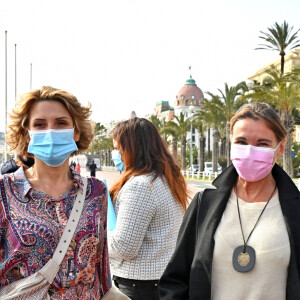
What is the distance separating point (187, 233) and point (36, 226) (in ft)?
2.68

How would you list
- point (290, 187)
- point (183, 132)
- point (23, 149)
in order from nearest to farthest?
point (290, 187), point (23, 149), point (183, 132)

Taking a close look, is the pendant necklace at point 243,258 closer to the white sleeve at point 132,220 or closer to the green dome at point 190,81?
the white sleeve at point 132,220

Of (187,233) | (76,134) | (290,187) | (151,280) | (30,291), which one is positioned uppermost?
(76,134)

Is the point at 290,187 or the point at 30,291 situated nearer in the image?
the point at 30,291

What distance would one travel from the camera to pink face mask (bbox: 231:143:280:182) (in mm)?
2807

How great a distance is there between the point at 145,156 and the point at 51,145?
1.23 m

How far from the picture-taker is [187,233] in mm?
2824

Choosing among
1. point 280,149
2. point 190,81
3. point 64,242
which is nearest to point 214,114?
point 280,149

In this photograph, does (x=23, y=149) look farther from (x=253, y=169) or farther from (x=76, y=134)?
(x=253, y=169)

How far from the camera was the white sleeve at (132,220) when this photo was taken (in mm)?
3451

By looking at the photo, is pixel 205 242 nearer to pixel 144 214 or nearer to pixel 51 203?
pixel 51 203

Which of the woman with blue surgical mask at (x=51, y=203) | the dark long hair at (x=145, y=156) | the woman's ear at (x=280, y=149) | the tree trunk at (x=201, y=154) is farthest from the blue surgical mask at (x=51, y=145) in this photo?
the tree trunk at (x=201, y=154)

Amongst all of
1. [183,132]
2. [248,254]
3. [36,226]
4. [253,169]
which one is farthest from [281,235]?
[183,132]

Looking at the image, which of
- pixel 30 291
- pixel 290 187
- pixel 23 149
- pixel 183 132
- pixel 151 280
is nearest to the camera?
pixel 30 291
